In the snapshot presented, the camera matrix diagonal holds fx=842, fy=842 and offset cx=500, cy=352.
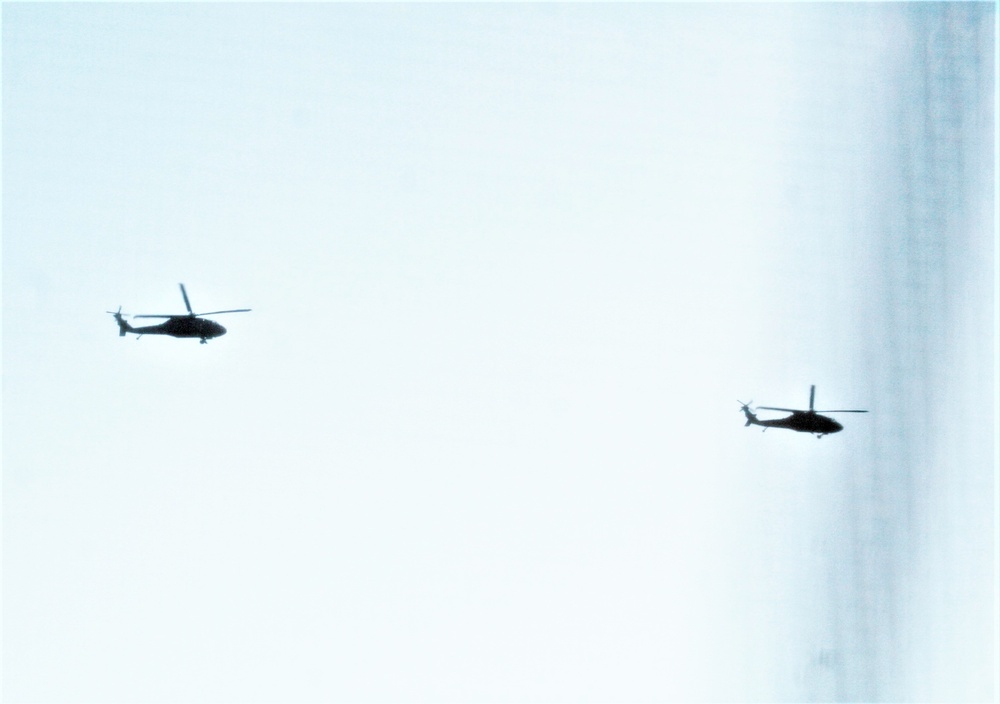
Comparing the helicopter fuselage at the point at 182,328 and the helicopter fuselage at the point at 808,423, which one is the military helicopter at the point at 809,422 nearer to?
the helicopter fuselage at the point at 808,423

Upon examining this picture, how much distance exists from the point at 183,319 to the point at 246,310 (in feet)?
11.9

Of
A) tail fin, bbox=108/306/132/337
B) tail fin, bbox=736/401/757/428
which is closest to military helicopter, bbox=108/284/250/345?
tail fin, bbox=108/306/132/337

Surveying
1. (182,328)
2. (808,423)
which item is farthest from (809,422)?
(182,328)

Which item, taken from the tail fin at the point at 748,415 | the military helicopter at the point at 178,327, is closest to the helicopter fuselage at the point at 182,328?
the military helicopter at the point at 178,327

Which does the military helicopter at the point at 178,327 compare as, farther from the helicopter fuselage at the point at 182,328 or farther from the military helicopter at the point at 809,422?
the military helicopter at the point at 809,422

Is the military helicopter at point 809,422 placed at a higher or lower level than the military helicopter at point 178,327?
lower

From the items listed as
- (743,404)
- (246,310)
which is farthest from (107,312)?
(743,404)

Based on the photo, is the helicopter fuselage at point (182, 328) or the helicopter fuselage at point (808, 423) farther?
the helicopter fuselage at point (808, 423)

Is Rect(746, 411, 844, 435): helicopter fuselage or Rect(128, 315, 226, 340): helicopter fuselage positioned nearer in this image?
Rect(128, 315, 226, 340): helicopter fuselage

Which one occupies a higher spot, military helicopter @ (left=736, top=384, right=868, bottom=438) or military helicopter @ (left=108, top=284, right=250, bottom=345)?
military helicopter @ (left=108, top=284, right=250, bottom=345)

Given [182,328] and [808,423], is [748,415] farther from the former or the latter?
[182,328]

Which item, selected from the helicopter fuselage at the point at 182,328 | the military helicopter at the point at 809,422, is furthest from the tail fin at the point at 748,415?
the helicopter fuselage at the point at 182,328

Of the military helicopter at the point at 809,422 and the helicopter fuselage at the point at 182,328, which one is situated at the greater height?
the helicopter fuselage at the point at 182,328

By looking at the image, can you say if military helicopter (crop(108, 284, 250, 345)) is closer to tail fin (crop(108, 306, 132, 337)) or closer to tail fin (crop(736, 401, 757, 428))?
tail fin (crop(108, 306, 132, 337))
